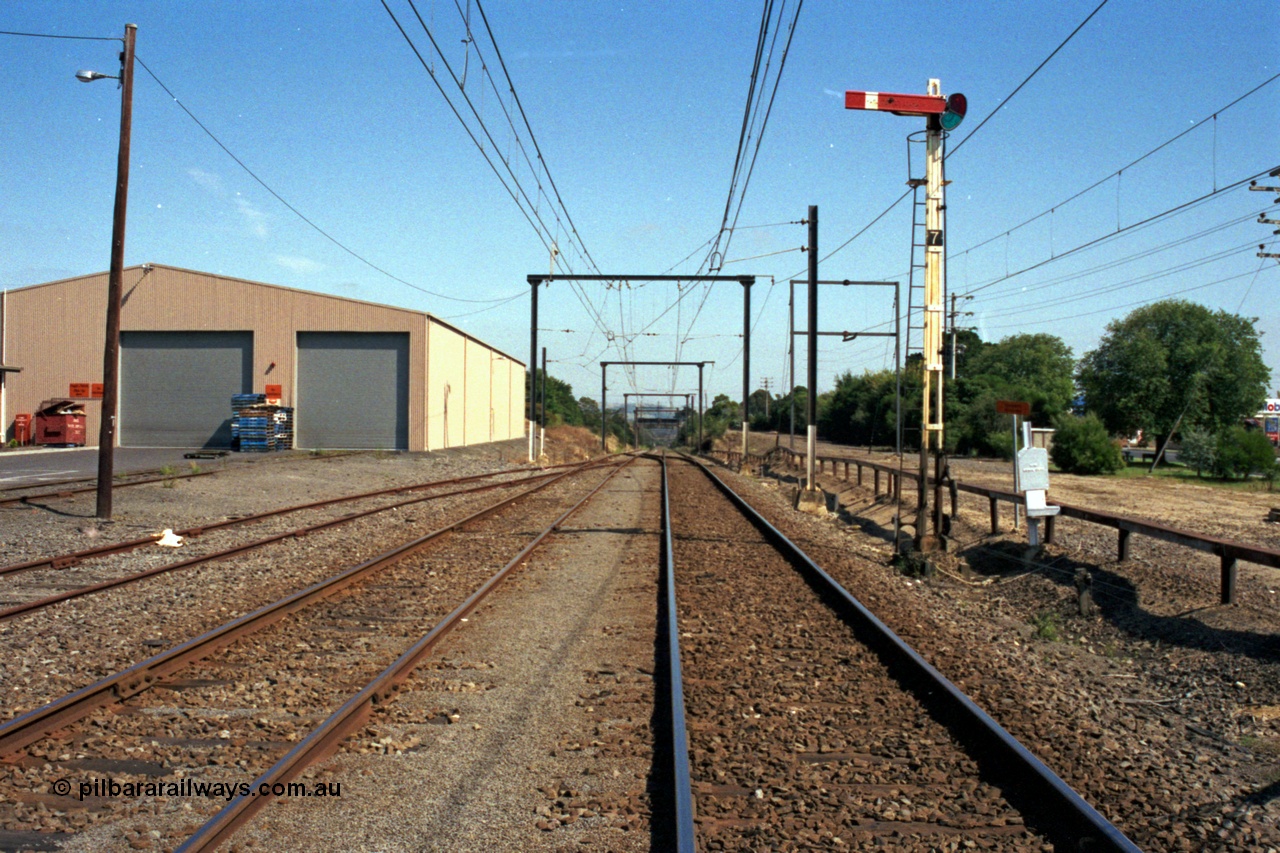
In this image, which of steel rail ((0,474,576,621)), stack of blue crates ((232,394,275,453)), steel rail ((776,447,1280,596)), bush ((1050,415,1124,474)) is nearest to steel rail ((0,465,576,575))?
steel rail ((0,474,576,621))

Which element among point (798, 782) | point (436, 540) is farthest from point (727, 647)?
A: point (436, 540)

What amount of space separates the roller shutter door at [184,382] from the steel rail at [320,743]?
38.3 meters

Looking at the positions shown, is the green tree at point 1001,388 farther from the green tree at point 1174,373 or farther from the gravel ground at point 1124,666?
the gravel ground at point 1124,666

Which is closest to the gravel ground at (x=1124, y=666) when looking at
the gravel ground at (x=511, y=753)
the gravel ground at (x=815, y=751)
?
the gravel ground at (x=815, y=751)

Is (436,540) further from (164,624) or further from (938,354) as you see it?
(938,354)

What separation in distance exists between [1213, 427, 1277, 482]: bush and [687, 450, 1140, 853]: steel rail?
32.3m

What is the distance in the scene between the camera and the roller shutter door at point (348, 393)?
43.1m

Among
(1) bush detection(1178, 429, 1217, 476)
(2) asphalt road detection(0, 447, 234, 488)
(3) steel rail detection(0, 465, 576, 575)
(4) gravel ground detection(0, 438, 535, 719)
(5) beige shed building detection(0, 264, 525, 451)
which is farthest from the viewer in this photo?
(5) beige shed building detection(0, 264, 525, 451)

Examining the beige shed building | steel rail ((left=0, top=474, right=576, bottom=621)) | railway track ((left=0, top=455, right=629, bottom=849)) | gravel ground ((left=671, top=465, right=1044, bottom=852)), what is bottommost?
gravel ground ((left=671, top=465, right=1044, bottom=852))

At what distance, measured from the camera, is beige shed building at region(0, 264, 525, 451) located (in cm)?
4225

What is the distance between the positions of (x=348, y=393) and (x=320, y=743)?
3995 cm

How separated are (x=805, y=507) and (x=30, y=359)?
3681 centimetres

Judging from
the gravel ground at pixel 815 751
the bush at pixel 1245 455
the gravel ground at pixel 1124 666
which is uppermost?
the bush at pixel 1245 455

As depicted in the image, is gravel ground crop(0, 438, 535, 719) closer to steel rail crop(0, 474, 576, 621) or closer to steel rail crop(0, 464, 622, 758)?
steel rail crop(0, 474, 576, 621)
